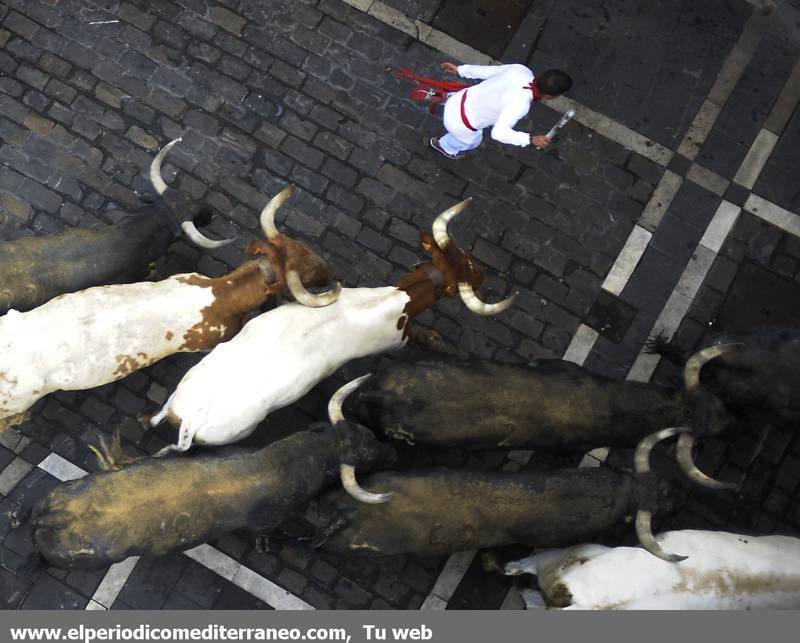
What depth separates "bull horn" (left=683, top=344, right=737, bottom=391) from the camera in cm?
840

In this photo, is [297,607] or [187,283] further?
[297,607]

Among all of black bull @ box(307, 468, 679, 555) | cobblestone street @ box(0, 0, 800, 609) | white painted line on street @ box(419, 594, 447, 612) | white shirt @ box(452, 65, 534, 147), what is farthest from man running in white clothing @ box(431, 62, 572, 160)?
white painted line on street @ box(419, 594, 447, 612)

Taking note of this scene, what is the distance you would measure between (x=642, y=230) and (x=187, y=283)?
5.47m

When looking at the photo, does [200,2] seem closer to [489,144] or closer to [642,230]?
[489,144]

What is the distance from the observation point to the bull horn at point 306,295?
795 cm

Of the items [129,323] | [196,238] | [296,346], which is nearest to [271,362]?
[296,346]

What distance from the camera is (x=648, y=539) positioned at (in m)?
7.90

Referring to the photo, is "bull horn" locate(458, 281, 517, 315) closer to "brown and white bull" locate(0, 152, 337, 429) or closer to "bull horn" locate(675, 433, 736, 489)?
"brown and white bull" locate(0, 152, 337, 429)

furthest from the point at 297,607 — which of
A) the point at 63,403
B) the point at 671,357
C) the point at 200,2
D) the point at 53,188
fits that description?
the point at 200,2

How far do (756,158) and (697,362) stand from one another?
3.40m

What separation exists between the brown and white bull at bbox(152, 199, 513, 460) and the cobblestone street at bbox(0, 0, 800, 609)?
1415 millimetres

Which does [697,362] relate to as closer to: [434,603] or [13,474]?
[434,603]

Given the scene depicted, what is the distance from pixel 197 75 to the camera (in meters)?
10.2

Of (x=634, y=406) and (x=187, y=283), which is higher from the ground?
(x=634, y=406)
